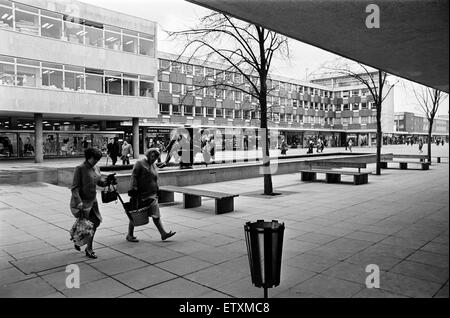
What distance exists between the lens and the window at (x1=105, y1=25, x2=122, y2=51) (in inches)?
1223

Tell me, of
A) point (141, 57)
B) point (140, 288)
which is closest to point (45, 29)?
point (141, 57)

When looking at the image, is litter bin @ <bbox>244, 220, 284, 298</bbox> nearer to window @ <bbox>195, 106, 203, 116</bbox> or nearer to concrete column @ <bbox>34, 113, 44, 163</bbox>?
concrete column @ <bbox>34, 113, 44, 163</bbox>

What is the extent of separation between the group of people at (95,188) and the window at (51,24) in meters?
24.6

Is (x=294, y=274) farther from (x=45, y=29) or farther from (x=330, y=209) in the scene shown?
(x=45, y=29)

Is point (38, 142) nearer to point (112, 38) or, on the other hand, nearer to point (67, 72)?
point (67, 72)

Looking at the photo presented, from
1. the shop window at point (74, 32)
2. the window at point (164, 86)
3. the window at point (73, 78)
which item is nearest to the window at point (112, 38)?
the shop window at point (74, 32)

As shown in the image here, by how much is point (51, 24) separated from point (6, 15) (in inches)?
125

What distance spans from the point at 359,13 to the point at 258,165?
13415mm

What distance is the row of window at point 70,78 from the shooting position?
25250 millimetres

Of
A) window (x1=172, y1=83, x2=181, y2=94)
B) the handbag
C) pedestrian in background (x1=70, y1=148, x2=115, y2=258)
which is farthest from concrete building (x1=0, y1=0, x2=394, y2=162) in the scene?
pedestrian in background (x1=70, y1=148, x2=115, y2=258)

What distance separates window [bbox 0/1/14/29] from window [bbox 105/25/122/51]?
7.36m

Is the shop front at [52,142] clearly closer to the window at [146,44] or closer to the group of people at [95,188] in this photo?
the window at [146,44]

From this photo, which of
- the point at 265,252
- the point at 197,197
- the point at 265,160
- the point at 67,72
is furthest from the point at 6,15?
the point at 265,252

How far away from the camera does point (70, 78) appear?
28.3m
